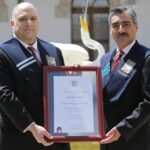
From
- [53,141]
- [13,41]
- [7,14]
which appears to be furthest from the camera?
[7,14]

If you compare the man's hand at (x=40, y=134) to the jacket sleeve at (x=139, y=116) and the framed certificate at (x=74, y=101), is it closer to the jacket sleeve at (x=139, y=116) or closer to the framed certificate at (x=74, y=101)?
the framed certificate at (x=74, y=101)

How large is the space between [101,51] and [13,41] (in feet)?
18.5

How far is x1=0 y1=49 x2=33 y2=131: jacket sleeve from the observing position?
9.11 ft

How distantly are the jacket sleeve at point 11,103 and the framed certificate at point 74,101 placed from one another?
4.9 inches

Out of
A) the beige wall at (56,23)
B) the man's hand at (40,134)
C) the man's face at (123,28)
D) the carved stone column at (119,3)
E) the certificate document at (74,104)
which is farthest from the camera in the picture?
the carved stone column at (119,3)

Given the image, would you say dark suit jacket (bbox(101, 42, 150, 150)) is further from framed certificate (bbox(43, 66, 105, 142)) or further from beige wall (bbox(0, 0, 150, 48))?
beige wall (bbox(0, 0, 150, 48))

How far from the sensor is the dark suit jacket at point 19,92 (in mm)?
2805

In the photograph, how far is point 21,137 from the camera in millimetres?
2904

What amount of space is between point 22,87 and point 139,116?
2.14 feet

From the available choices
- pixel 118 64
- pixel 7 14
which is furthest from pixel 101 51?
pixel 7 14

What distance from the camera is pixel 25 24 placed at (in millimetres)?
2918

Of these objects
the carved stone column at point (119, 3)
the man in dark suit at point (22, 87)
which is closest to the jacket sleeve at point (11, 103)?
the man in dark suit at point (22, 87)

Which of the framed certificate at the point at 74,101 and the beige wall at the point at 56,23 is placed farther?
the beige wall at the point at 56,23

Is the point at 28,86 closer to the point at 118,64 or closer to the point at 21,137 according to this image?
the point at 21,137
